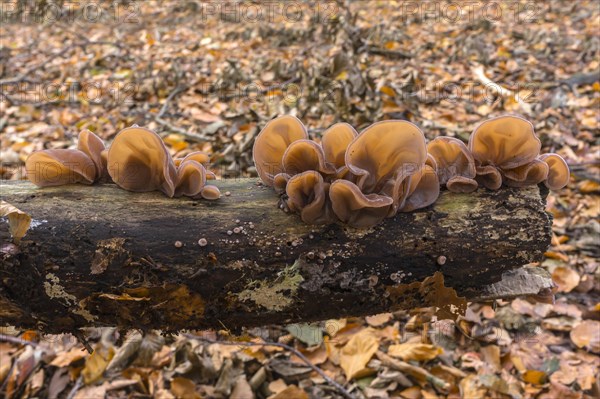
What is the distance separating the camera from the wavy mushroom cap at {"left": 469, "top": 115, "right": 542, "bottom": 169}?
1.77 metres

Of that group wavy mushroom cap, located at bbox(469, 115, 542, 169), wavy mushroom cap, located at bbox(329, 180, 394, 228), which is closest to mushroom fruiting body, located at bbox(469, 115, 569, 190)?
wavy mushroom cap, located at bbox(469, 115, 542, 169)

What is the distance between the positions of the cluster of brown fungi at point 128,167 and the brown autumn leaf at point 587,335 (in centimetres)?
254

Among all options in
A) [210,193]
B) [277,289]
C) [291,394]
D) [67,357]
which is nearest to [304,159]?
[210,193]

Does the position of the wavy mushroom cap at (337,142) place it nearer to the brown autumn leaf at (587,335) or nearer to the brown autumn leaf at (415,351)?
the brown autumn leaf at (415,351)

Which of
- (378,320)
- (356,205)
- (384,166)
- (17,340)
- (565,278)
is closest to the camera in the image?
(356,205)

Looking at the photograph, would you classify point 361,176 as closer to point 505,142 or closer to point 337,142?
point 337,142

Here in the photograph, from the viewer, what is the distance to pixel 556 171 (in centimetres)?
184

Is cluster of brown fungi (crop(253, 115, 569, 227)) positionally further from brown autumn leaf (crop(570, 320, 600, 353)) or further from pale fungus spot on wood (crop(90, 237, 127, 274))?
brown autumn leaf (crop(570, 320, 600, 353))

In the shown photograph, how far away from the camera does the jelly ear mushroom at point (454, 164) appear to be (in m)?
1.81

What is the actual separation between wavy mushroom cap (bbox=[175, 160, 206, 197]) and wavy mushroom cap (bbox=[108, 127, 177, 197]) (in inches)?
1.2

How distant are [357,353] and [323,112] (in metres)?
3.01

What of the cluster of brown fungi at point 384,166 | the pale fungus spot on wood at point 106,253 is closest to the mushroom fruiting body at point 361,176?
the cluster of brown fungi at point 384,166

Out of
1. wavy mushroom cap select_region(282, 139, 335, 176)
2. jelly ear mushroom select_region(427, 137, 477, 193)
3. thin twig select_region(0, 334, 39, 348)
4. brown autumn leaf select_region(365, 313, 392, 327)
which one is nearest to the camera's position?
wavy mushroom cap select_region(282, 139, 335, 176)

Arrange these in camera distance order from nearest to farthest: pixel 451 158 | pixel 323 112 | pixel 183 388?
pixel 451 158
pixel 183 388
pixel 323 112
